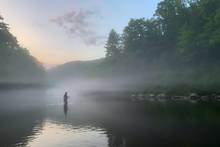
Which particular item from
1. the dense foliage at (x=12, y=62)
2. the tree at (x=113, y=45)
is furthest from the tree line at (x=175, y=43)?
the dense foliage at (x=12, y=62)

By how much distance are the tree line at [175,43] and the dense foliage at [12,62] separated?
42.4m

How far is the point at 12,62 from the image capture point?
135125 millimetres

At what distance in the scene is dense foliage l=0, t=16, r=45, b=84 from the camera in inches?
4628

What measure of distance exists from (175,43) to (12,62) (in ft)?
207

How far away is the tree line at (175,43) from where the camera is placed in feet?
306

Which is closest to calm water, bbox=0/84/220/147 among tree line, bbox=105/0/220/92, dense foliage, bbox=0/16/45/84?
tree line, bbox=105/0/220/92

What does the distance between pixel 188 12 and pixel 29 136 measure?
9602 cm

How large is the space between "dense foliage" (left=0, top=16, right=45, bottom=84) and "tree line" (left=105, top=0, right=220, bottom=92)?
42.4 m

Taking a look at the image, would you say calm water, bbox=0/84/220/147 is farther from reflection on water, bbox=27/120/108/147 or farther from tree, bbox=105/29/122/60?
tree, bbox=105/29/122/60

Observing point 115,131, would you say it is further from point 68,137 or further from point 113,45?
point 113,45

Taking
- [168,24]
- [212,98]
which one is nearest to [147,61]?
[168,24]

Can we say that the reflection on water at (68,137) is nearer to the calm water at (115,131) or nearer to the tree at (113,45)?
the calm water at (115,131)

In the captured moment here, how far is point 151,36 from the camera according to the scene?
461ft

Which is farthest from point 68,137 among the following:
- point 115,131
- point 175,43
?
point 175,43
